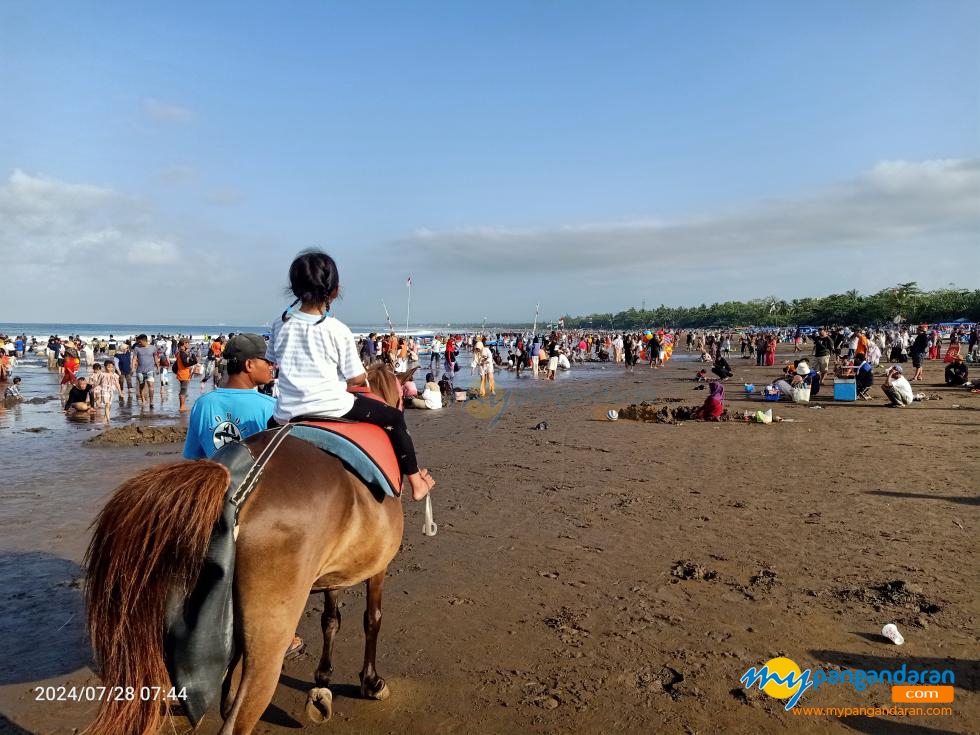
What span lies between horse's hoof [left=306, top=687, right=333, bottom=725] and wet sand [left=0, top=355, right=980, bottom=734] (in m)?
0.10

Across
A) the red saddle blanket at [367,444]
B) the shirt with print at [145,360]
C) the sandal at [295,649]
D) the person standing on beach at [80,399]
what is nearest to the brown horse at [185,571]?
the red saddle blanket at [367,444]

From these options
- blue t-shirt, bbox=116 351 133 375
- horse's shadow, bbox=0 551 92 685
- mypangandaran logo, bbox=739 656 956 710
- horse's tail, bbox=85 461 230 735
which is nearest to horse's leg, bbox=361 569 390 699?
horse's tail, bbox=85 461 230 735

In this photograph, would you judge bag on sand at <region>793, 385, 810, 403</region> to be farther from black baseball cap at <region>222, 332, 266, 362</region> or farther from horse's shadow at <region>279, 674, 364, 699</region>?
black baseball cap at <region>222, 332, 266, 362</region>

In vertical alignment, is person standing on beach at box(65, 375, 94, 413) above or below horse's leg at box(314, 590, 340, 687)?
above

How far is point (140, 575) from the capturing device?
2295 mm

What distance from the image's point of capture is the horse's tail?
2.28 meters

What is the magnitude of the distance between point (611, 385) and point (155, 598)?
910 inches

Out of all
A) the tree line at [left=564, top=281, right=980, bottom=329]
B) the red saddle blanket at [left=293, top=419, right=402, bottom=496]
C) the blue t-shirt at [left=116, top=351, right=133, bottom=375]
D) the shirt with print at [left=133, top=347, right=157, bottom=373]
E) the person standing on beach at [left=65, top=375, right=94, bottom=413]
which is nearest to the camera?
the red saddle blanket at [left=293, top=419, right=402, bottom=496]

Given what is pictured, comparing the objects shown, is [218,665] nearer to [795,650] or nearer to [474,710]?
[474,710]

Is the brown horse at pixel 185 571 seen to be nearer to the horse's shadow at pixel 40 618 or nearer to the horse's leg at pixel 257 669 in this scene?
the horse's leg at pixel 257 669

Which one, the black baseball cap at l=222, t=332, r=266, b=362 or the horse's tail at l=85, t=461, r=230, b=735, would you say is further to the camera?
the black baseball cap at l=222, t=332, r=266, b=362

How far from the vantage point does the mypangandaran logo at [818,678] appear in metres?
3.59

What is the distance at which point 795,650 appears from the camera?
3.98 meters

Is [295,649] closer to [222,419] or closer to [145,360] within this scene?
[222,419]
